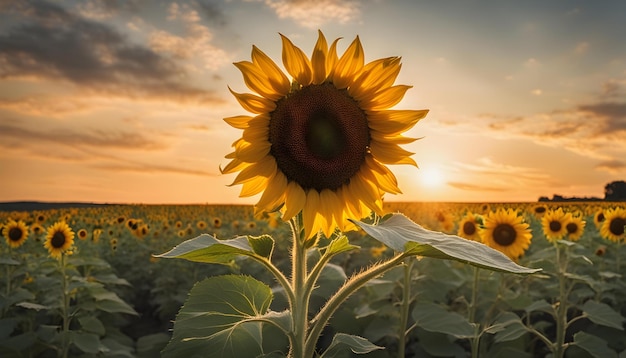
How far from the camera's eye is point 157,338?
6348 millimetres

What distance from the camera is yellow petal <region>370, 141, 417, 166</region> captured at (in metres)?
2.27

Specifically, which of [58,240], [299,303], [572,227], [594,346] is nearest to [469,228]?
[572,227]

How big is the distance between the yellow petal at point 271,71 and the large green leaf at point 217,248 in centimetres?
59

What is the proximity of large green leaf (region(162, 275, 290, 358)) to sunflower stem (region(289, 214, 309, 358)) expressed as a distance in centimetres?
5

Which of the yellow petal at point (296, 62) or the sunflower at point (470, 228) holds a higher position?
the yellow petal at point (296, 62)

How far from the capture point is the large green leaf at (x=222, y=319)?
2.06 meters

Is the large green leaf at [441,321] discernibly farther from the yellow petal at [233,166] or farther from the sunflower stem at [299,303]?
the yellow petal at [233,166]

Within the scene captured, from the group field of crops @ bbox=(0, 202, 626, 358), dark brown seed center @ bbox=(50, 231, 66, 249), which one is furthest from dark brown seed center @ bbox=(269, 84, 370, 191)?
dark brown seed center @ bbox=(50, 231, 66, 249)

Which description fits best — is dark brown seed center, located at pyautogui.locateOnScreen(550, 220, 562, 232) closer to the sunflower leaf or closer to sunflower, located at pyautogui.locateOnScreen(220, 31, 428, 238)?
sunflower, located at pyautogui.locateOnScreen(220, 31, 428, 238)

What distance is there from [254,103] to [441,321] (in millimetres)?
2550

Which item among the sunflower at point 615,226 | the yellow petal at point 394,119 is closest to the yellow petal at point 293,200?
the yellow petal at point 394,119

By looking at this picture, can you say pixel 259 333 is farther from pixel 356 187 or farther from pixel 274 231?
pixel 274 231

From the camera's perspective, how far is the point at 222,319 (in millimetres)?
2109

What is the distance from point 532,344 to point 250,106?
5608mm
